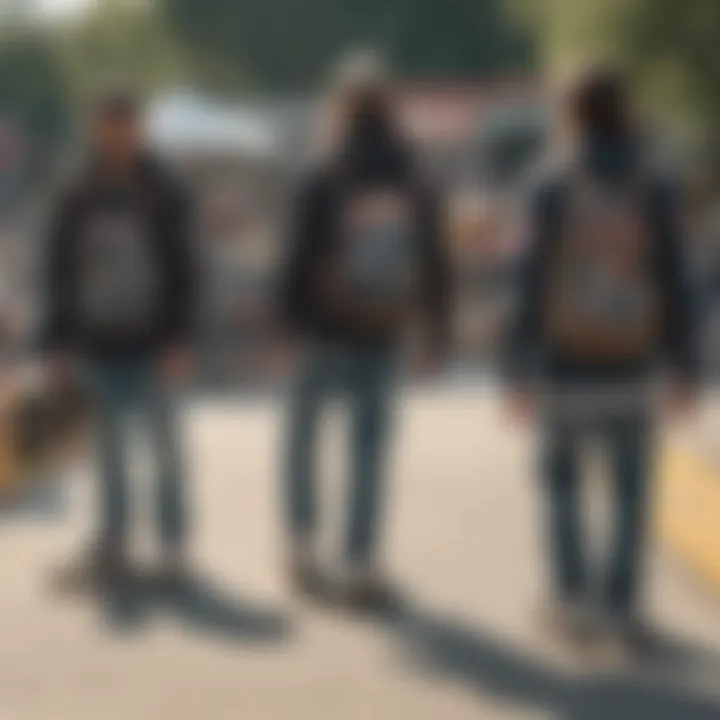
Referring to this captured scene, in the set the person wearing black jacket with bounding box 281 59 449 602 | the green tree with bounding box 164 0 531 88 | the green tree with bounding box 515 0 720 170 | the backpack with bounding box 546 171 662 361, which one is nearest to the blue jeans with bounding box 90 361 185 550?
the person wearing black jacket with bounding box 281 59 449 602

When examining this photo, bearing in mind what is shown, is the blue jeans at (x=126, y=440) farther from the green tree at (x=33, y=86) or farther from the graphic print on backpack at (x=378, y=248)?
the green tree at (x=33, y=86)

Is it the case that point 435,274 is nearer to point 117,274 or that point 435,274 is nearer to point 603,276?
point 603,276

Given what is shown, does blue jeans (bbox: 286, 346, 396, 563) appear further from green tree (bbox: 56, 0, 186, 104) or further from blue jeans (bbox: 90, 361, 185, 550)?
green tree (bbox: 56, 0, 186, 104)

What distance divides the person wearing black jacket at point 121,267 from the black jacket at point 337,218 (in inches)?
14.0

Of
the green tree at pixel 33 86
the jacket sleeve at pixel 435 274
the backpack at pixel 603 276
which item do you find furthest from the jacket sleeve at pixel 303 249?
the green tree at pixel 33 86

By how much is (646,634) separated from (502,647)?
1.22 feet

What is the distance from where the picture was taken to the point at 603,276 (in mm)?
4992

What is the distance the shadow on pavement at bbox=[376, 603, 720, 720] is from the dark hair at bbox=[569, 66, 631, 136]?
1.32 meters

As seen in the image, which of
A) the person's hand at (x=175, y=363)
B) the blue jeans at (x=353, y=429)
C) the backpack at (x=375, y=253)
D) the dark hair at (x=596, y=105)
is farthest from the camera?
the person's hand at (x=175, y=363)

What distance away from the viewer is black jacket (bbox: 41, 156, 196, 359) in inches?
216

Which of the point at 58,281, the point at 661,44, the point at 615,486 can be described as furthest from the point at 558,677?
the point at 661,44

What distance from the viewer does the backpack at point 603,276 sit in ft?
16.3

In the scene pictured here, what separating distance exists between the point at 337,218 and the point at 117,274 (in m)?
0.66

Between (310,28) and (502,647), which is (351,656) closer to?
(502,647)
